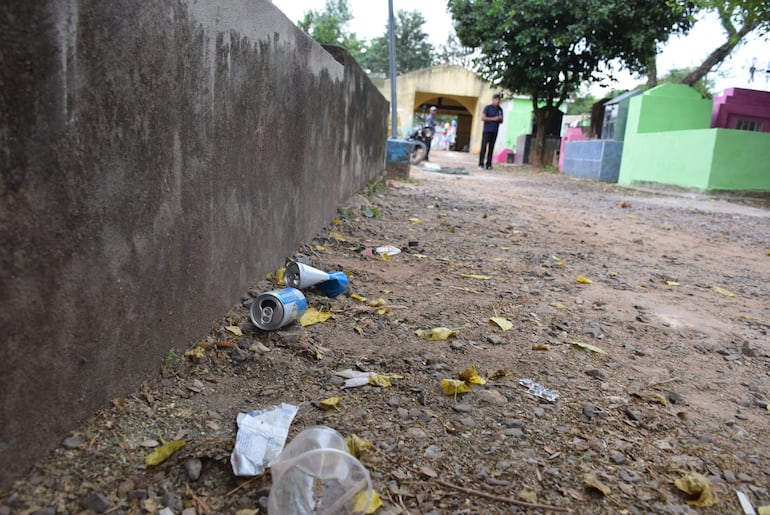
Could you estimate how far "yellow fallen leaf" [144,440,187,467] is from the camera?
53.9 inches

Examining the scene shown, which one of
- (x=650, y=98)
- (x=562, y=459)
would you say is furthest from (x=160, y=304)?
(x=650, y=98)

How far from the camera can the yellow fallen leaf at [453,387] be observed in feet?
6.09

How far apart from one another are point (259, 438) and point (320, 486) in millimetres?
296

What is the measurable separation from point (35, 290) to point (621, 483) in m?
1.45

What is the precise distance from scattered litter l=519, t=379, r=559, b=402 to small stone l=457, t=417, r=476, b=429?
0.30 m

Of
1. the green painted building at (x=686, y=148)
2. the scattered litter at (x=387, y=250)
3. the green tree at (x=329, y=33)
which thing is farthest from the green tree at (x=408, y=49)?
the scattered litter at (x=387, y=250)

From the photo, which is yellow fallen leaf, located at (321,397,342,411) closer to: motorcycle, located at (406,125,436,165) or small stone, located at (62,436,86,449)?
small stone, located at (62,436,86,449)

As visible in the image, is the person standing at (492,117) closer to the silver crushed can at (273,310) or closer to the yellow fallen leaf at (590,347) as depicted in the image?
the yellow fallen leaf at (590,347)

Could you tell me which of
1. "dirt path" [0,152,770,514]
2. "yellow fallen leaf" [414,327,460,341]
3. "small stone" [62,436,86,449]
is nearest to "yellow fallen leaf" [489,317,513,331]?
"dirt path" [0,152,770,514]

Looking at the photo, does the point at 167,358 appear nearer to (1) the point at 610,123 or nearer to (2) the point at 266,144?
(2) the point at 266,144

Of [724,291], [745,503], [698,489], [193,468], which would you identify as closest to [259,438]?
[193,468]

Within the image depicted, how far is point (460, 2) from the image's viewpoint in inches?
669

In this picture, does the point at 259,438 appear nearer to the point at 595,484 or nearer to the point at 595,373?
the point at 595,484

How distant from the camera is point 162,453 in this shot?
1395 mm
